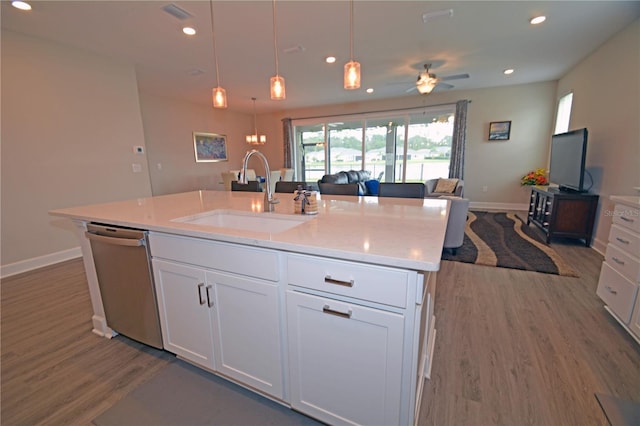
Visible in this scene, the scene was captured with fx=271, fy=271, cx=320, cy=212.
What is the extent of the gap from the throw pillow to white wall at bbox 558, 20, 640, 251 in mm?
1969

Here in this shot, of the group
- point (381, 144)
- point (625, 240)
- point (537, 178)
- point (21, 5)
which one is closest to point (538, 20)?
point (625, 240)

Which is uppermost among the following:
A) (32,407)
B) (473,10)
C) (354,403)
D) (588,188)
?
(473,10)

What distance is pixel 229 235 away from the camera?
3.85 feet

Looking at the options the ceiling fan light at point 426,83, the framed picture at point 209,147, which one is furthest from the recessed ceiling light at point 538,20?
the framed picture at point 209,147

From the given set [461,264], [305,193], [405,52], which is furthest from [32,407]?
[405,52]

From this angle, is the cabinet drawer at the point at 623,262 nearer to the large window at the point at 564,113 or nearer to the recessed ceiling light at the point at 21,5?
the large window at the point at 564,113

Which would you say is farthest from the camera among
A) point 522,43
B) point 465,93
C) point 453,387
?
point 465,93

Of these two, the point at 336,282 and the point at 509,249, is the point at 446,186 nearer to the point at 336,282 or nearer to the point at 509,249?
the point at 509,249

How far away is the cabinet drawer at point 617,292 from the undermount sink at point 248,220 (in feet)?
7.10

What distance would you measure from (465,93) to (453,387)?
20.8ft

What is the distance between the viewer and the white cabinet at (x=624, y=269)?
1.74 meters

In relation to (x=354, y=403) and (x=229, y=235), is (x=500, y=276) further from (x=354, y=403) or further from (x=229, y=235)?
(x=229, y=235)

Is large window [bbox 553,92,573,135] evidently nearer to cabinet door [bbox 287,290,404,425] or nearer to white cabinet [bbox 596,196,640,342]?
white cabinet [bbox 596,196,640,342]

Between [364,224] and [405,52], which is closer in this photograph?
[364,224]
